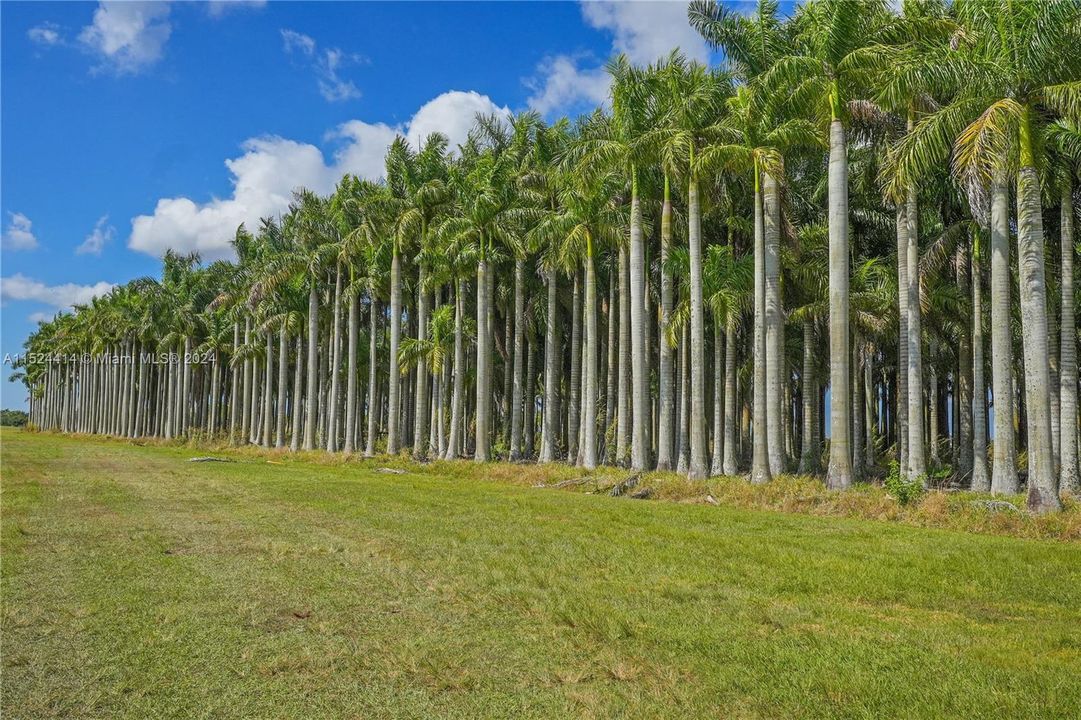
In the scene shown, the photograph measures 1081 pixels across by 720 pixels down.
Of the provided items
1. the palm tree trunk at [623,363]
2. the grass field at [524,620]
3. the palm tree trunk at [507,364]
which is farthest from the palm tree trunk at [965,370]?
the palm tree trunk at [507,364]

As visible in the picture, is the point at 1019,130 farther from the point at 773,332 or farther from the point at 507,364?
the point at 507,364

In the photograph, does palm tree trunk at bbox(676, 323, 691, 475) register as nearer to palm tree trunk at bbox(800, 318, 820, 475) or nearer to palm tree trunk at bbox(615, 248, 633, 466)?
palm tree trunk at bbox(615, 248, 633, 466)

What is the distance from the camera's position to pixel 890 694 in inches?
252

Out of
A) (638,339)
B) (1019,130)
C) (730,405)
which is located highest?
(1019,130)

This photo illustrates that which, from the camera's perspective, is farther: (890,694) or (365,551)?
(365,551)

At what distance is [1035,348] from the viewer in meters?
19.1

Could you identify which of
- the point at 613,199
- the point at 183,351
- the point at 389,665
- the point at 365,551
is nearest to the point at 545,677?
the point at 389,665

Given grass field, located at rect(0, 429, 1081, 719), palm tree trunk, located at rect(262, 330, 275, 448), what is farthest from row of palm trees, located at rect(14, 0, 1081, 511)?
grass field, located at rect(0, 429, 1081, 719)

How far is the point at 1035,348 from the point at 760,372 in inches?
405

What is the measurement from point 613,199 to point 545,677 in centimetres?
3152

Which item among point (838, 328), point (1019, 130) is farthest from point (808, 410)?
point (1019, 130)

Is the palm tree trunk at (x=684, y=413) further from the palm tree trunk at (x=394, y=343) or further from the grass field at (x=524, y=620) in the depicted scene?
the palm tree trunk at (x=394, y=343)

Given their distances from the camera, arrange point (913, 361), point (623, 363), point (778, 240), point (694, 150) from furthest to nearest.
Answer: point (623, 363), point (694, 150), point (778, 240), point (913, 361)

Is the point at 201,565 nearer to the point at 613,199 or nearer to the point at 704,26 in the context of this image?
the point at 704,26
